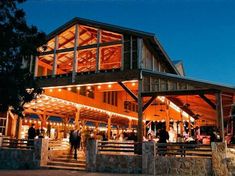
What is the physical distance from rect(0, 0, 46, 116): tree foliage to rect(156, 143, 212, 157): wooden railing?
5857mm

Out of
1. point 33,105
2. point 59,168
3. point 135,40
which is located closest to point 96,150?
point 59,168

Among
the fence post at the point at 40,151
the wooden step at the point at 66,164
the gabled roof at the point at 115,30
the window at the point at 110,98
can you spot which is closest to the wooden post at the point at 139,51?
the gabled roof at the point at 115,30

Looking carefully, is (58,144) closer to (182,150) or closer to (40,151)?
(40,151)

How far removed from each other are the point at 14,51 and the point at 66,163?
6624 millimetres

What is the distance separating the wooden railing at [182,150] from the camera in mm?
11625

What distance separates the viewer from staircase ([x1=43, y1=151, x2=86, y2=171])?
13453 millimetres

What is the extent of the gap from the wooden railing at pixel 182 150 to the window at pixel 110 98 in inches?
421

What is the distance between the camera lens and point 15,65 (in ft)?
33.0

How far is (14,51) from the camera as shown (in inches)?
397

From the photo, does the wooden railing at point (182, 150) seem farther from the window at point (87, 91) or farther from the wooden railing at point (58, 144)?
the window at point (87, 91)

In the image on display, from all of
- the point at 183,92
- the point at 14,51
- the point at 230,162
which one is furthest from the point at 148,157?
the point at 14,51

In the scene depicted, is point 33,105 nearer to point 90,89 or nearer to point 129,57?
point 90,89

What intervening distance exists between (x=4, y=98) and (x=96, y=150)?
520 cm

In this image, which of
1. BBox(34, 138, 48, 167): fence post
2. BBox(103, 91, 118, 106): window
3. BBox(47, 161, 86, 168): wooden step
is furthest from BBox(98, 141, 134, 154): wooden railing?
BBox(103, 91, 118, 106): window
